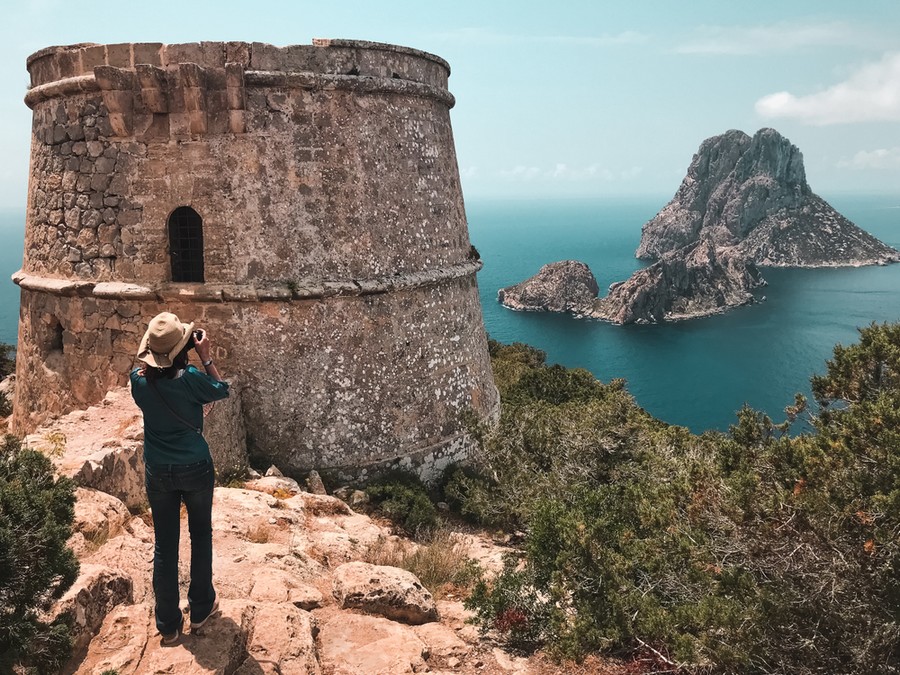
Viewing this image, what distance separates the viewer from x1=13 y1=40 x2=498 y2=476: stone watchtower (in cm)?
823

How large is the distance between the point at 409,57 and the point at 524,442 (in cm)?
558

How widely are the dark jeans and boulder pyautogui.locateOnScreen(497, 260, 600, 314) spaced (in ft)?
272

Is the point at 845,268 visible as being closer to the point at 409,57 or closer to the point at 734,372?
the point at 734,372

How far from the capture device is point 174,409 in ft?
12.4

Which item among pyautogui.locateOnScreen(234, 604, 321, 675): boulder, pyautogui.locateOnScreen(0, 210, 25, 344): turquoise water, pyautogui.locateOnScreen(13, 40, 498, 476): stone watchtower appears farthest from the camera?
pyautogui.locateOnScreen(0, 210, 25, 344): turquoise water

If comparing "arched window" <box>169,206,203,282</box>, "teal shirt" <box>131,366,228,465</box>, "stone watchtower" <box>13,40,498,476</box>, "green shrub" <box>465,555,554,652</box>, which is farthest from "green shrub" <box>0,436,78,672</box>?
"arched window" <box>169,206,203,282</box>

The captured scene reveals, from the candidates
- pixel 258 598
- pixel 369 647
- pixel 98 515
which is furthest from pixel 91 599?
pixel 369 647

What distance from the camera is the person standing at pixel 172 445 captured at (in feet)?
12.4

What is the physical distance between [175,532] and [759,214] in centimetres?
15064

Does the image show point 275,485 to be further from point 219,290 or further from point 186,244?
point 186,244

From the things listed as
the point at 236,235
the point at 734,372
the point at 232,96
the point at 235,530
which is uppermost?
the point at 232,96

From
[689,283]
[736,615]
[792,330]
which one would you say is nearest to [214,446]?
[736,615]

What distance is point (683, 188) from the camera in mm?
158875

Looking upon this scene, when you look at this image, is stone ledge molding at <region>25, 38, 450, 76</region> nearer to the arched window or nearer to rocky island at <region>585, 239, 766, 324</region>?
the arched window
